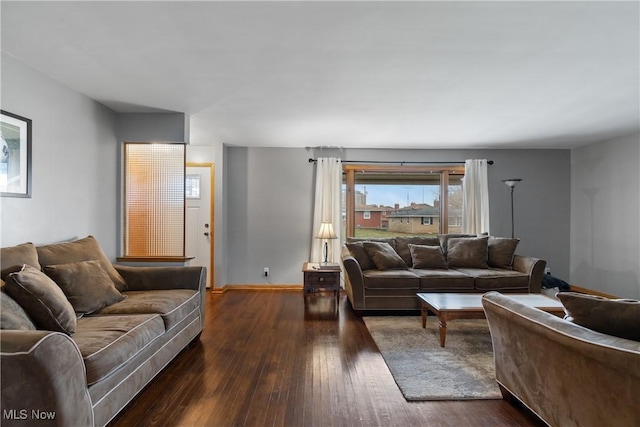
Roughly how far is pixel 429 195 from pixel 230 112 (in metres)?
3.53

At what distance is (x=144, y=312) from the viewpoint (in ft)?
7.93

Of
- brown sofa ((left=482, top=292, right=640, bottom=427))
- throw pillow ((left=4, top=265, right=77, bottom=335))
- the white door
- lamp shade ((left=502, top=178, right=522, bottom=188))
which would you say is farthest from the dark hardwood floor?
lamp shade ((left=502, top=178, right=522, bottom=188))

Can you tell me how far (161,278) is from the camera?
10.2 feet

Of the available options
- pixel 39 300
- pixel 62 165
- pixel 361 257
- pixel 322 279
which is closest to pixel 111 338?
pixel 39 300

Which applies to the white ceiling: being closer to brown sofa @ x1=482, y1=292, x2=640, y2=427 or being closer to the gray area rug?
brown sofa @ x1=482, y1=292, x2=640, y2=427

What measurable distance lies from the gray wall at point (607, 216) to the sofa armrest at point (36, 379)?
614cm

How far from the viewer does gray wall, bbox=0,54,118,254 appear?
248 cm

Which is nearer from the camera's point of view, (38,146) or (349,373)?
(349,373)

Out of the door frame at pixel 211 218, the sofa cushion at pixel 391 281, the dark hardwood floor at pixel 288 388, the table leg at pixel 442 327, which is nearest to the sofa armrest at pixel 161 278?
the dark hardwood floor at pixel 288 388

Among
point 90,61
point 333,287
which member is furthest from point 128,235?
point 333,287

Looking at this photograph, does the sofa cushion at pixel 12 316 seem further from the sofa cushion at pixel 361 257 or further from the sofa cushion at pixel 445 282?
the sofa cushion at pixel 445 282

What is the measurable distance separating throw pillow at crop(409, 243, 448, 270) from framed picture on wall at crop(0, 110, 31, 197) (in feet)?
13.2

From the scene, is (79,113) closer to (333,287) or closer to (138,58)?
(138,58)

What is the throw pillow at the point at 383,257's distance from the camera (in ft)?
14.0
